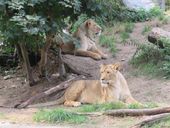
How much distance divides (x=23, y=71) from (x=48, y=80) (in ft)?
5.02

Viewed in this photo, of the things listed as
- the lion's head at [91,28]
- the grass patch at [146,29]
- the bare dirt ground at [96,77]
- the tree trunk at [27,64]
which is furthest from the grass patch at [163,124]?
the grass patch at [146,29]

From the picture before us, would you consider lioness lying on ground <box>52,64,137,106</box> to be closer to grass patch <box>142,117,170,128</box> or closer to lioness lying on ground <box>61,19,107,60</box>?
grass patch <box>142,117,170,128</box>

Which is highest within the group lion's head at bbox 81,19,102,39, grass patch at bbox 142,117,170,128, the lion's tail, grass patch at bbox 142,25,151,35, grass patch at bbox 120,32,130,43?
lion's head at bbox 81,19,102,39

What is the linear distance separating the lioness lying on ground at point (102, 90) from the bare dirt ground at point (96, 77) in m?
0.51

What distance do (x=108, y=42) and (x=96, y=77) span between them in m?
2.96

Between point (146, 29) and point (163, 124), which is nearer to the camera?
point (163, 124)

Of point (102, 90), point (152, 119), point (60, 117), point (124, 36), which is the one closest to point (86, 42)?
point (124, 36)

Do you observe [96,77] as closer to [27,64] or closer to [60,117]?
[27,64]

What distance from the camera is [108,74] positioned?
30.6 feet

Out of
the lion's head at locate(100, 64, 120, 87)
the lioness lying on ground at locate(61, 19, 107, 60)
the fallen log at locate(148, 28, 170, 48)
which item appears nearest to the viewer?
the lion's head at locate(100, 64, 120, 87)

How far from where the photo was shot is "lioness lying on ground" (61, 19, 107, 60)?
43.8ft

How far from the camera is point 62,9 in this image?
10086 mm

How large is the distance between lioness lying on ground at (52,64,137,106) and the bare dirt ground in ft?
1.67

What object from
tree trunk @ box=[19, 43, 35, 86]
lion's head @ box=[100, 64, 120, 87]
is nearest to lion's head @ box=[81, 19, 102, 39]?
tree trunk @ box=[19, 43, 35, 86]
